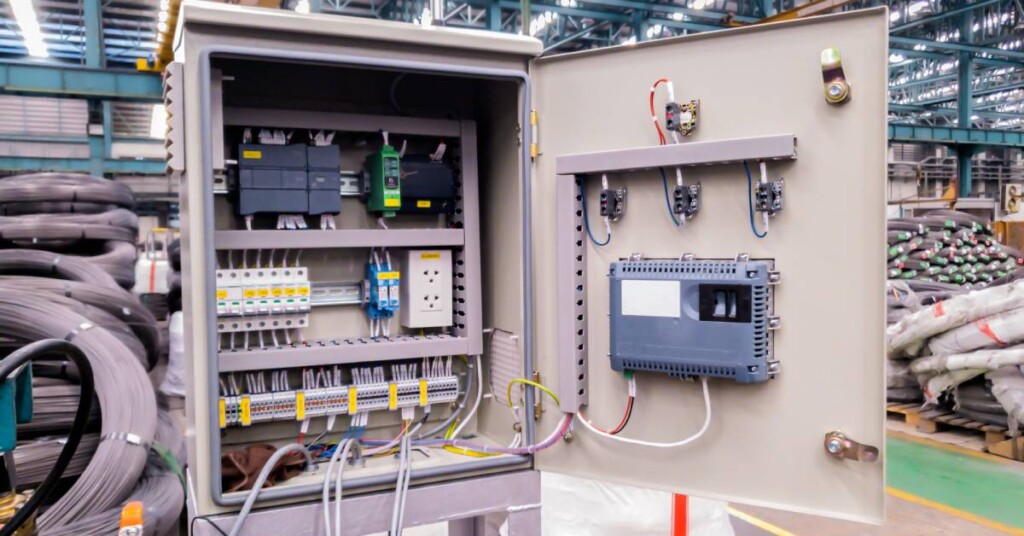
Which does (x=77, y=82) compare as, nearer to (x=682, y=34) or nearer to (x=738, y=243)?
(x=682, y=34)

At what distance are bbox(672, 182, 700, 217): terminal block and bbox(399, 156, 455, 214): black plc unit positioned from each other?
0.72 meters

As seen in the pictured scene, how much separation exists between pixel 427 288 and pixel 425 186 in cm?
27

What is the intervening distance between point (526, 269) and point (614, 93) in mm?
419

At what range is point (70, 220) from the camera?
3.96 m

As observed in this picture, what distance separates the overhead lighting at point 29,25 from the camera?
6637 millimetres

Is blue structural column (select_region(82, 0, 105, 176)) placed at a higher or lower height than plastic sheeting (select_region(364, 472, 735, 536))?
higher

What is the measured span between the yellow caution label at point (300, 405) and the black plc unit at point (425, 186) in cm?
54

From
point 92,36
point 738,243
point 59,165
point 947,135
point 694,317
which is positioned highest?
point 92,36

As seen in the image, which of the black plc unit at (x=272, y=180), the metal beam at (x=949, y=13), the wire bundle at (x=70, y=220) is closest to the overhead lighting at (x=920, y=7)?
the metal beam at (x=949, y=13)

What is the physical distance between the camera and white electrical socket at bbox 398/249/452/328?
6.11ft

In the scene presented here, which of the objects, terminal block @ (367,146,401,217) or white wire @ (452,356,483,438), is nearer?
terminal block @ (367,146,401,217)

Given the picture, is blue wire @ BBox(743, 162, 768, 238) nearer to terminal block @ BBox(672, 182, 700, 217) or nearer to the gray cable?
terminal block @ BBox(672, 182, 700, 217)

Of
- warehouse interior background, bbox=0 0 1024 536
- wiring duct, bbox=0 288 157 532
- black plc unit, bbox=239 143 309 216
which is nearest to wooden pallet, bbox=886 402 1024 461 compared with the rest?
warehouse interior background, bbox=0 0 1024 536

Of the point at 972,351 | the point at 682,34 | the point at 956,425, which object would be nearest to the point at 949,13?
the point at 682,34
